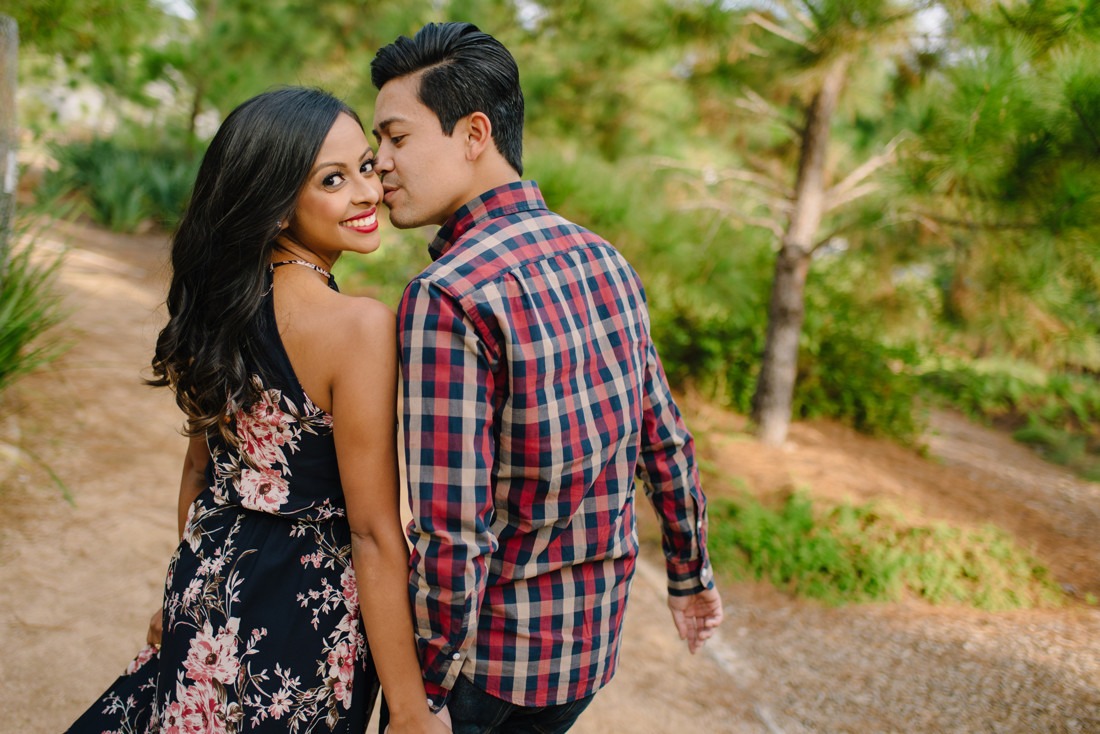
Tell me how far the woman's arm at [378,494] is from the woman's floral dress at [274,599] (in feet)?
0.29

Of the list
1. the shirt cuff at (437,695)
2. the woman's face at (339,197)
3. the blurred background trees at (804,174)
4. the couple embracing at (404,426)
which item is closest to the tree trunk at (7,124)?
the blurred background trees at (804,174)

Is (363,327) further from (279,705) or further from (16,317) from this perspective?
(16,317)

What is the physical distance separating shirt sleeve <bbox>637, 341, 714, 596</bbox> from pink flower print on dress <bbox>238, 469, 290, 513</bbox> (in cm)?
68

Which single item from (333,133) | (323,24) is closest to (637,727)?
(333,133)

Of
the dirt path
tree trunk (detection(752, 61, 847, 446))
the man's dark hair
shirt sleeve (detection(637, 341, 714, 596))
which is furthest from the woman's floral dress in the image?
tree trunk (detection(752, 61, 847, 446))

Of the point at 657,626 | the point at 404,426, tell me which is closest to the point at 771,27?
the point at 657,626

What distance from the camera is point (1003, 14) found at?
3246 mm

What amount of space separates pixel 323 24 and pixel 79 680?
7.16m

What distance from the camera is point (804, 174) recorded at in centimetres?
547

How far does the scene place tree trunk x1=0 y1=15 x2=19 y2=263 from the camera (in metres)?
2.93

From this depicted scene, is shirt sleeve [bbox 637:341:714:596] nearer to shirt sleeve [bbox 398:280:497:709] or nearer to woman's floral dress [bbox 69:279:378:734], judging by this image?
shirt sleeve [bbox 398:280:497:709]

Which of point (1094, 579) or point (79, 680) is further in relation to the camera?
point (1094, 579)

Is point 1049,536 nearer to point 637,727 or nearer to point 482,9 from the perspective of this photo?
point 637,727

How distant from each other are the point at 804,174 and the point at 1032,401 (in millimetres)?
5302
